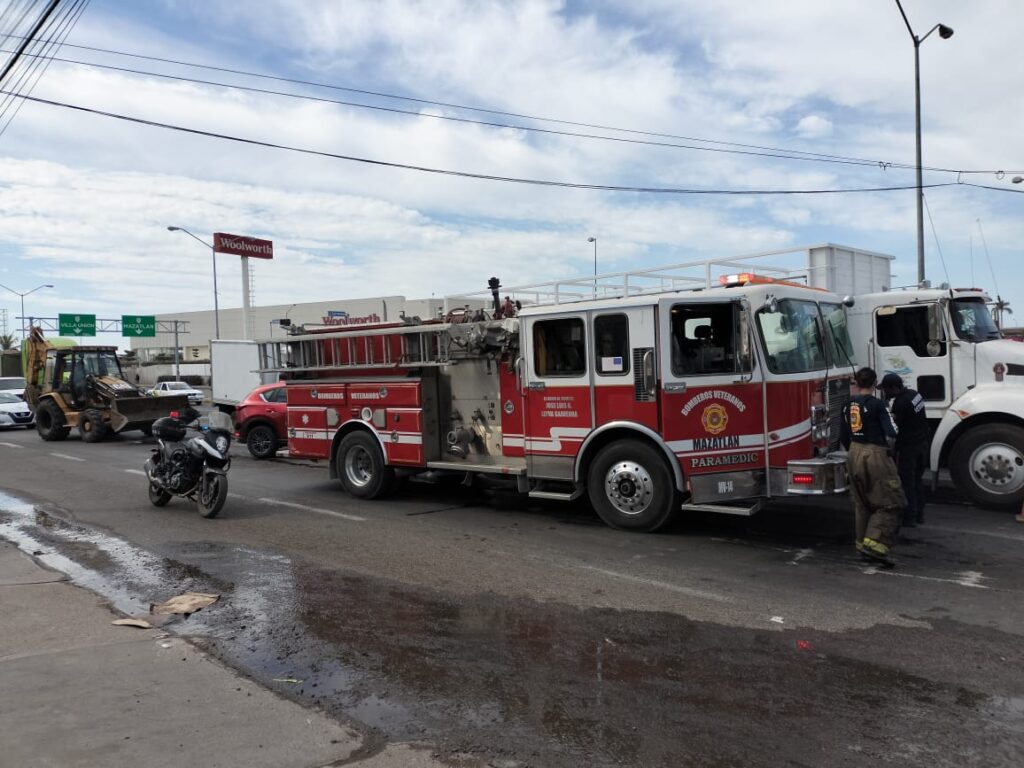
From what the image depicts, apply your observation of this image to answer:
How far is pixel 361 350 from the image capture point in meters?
10.3

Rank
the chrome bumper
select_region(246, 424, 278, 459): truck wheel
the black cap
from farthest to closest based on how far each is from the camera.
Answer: select_region(246, 424, 278, 459): truck wheel → the black cap → the chrome bumper

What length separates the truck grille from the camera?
7.56 metres

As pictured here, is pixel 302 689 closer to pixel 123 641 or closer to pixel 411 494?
pixel 123 641

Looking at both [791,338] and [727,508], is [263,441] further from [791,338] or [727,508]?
[791,338]

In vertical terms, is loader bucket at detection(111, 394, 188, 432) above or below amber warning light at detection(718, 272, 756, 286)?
below

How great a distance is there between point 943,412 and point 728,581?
5.01m

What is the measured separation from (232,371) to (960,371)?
20.1 metres

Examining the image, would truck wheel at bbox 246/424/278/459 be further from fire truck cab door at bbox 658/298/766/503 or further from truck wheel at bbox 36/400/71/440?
fire truck cab door at bbox 658/298/766/503

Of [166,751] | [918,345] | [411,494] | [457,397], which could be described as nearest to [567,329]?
[457,397]

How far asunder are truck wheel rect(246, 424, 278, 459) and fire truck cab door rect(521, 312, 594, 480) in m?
8.71

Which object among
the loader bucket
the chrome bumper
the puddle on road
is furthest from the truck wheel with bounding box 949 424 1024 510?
the loader bucket

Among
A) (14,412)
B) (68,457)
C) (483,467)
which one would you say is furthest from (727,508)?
(14,412)

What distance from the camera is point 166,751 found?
11.5 ft

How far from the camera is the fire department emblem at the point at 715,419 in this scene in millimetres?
7391
